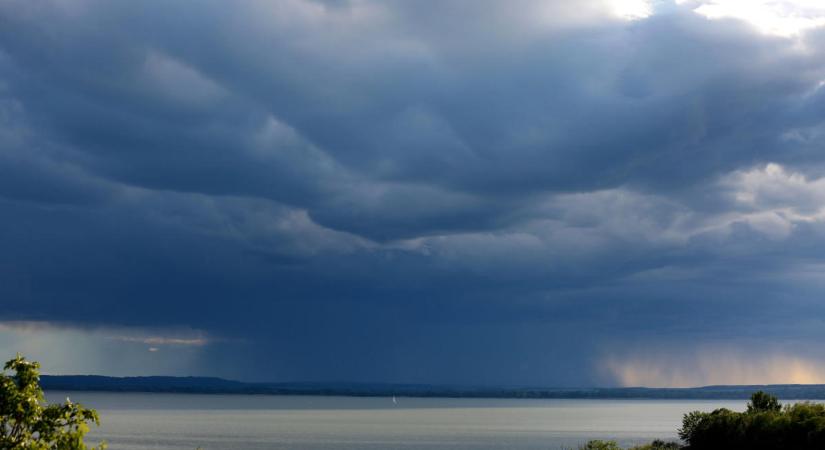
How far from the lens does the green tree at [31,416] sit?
17.9 metres

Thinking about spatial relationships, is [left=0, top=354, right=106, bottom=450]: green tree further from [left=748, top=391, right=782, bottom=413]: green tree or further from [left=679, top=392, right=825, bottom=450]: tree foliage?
[left=748, top=391, right=782, bottom=413]: green tree

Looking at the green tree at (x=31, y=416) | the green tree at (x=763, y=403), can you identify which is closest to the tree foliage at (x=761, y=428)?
the green tree at (x=763, y=403)

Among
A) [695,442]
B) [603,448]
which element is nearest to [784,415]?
[695,442]

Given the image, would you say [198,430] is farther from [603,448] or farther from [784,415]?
[784,415]

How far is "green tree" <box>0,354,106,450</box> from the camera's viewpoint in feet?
58.7

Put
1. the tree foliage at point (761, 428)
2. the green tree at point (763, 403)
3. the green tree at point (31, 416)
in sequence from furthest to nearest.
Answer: the green tree at point (763, 403) → the tree foliage at point (761, 428) → the green tree at point (31, 416)

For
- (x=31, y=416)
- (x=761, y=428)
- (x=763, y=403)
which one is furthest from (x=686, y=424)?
(x=31, y=416)

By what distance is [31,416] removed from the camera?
18094mm

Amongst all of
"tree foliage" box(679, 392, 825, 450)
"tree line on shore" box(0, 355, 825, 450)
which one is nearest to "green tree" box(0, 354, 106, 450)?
"tree line on shore" box(0, 355, 825, 450)

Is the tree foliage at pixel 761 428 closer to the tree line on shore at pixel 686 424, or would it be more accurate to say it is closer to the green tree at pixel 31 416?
the tree line on shore at pixel 686 424

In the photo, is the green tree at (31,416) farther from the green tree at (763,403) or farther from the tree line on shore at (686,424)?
the green tree at (763,403)

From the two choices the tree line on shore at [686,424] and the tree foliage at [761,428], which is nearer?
the tree line on shore at [686,424]

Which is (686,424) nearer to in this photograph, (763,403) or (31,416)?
(763,403)

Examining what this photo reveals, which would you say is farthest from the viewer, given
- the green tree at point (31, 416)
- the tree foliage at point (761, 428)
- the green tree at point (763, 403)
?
the green tree at point (763, 403)
